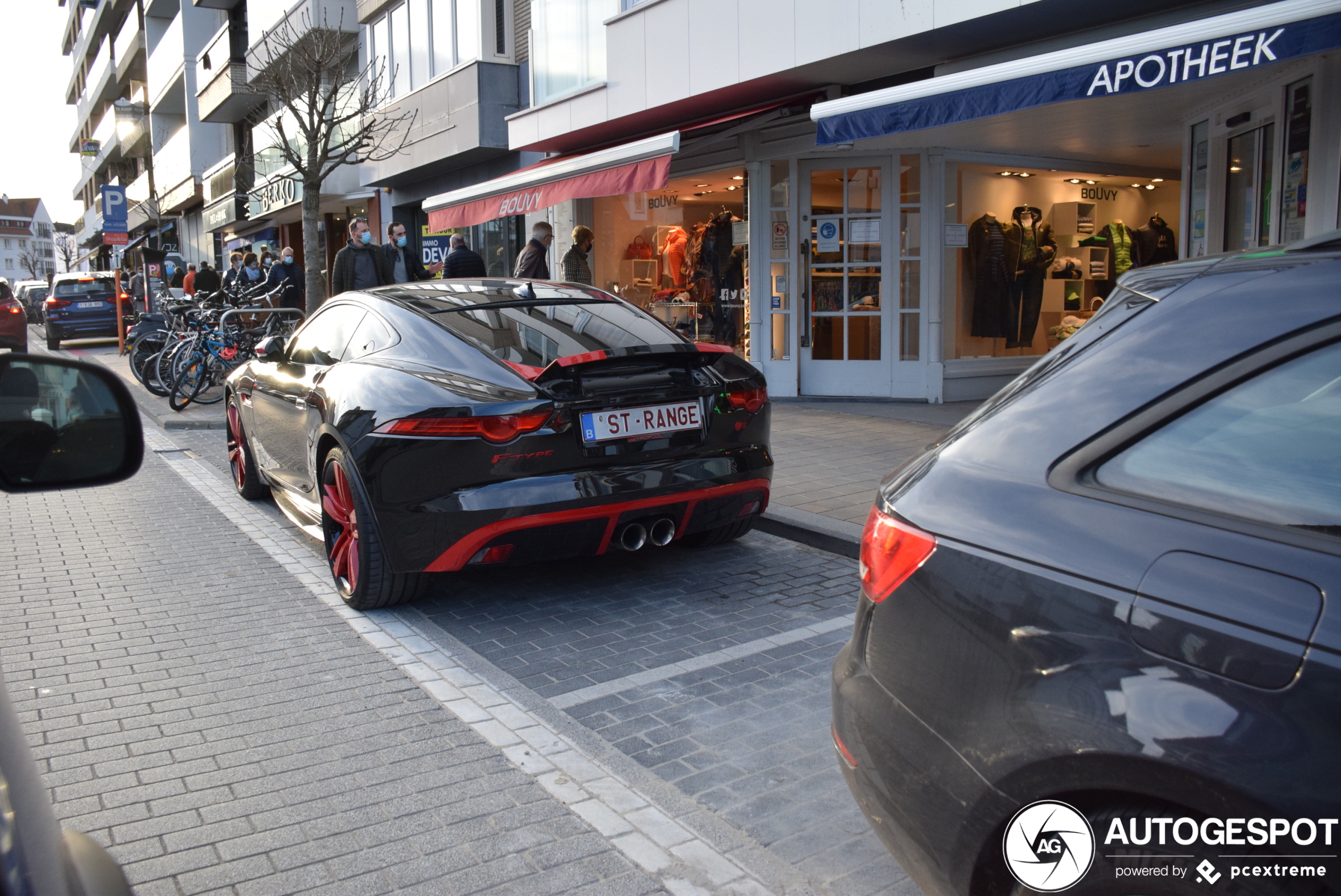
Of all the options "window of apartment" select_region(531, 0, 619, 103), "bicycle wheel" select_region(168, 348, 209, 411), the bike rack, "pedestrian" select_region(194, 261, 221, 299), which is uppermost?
"window of apartment" select_region(531, 0, 619, 103)

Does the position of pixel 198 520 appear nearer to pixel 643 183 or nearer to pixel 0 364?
pixel 643 183

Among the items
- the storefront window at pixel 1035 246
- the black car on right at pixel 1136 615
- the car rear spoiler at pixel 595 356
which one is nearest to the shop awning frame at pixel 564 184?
the storefront window at pixel 1035 246

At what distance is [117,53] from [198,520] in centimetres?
6287

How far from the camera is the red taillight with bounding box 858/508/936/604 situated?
1975mm

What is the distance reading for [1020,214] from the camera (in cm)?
1252

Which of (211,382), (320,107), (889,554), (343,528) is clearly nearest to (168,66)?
(320,107)

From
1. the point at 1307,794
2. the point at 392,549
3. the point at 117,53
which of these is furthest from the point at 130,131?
the point at 1307,794

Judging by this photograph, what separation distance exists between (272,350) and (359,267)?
563 cm

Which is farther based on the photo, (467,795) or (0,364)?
(467,795)

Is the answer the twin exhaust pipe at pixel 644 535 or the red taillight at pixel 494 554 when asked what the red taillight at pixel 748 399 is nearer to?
the twin exhaust pipe at pixel 644 535

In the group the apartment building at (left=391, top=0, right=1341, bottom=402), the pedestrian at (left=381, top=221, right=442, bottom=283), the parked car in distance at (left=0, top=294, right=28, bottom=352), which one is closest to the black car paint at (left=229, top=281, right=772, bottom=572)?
the apartment building at (left=391, top=0, right=1341, bottom=402)

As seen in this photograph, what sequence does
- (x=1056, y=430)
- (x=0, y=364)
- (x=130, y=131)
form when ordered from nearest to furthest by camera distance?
(x=0, y=364), (x=1056, y=430), (x=130, y=131)

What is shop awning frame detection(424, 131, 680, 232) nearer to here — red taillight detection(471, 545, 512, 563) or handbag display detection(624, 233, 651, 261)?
handbag display detection(624, 233, 651, 261)

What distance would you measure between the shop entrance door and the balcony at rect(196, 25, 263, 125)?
2569 cm
